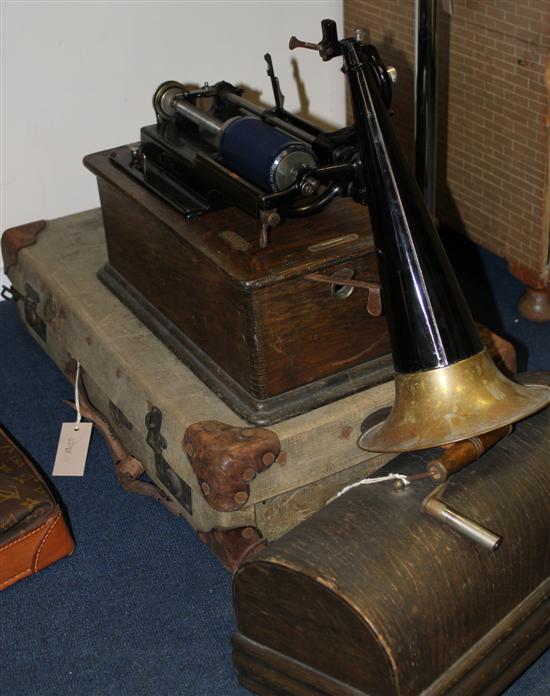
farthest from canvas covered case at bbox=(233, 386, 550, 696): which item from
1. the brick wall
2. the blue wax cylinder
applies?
the brick wall

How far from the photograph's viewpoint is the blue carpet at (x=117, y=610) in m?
1.85

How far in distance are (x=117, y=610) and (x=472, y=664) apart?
71 centimetres

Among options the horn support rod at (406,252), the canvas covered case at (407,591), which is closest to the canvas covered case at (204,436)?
the canvas covered case at (407,591)

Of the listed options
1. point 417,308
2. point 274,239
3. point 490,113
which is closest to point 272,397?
point 274,239

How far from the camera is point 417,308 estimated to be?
5.41ft

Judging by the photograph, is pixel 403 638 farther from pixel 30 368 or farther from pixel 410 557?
pixel 30 368

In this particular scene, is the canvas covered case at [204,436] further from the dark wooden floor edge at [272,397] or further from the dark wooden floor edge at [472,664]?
the dark wooden floor edge at [472,664]

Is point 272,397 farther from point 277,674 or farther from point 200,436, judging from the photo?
Answer: point 277,674

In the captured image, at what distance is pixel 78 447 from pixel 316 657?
36.8 inches

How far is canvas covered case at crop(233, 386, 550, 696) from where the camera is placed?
1546mm

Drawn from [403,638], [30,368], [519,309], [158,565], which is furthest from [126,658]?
[519,309]

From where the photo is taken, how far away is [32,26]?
9.02 ft

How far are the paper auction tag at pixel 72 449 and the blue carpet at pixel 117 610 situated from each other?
1.0 inches

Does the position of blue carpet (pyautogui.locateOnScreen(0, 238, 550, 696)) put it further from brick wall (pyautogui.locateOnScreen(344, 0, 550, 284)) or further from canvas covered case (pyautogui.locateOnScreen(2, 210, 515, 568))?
brick wall (pyautogui.locateOnScreen(344, 0, 550, 284))
